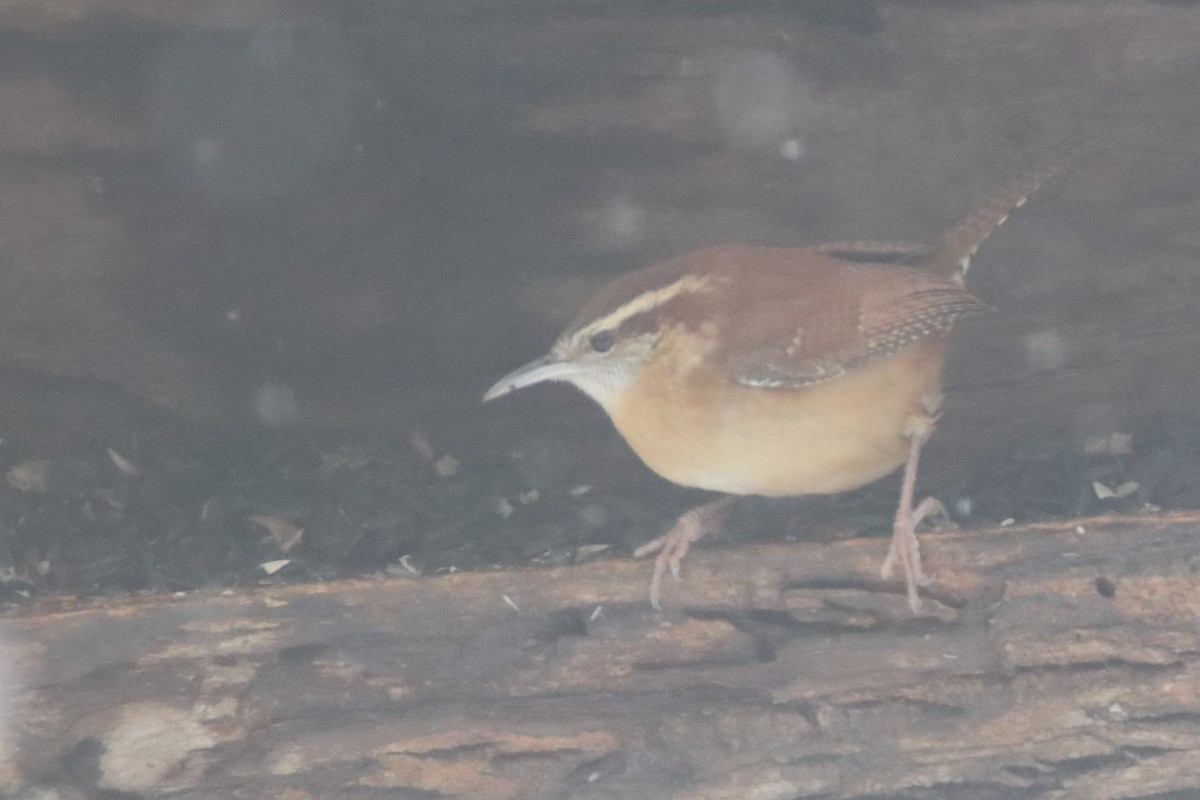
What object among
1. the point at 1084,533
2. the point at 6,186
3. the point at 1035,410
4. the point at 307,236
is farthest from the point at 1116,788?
the point at 6,186

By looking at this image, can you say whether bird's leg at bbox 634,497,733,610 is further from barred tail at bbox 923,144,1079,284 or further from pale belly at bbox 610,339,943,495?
barred tail at bbox 923,144,1079,284

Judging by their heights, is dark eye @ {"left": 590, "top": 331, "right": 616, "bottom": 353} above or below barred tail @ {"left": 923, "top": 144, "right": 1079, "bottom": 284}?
below

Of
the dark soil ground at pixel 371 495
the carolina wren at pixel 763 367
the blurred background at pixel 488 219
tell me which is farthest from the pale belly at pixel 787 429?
the blurred background at pixel 488 219

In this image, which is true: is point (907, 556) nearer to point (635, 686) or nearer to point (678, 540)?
point (678, 540)

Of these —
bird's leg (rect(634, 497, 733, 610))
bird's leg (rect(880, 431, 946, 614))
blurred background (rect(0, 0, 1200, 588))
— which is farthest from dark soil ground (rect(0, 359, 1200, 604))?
bird's leg (rect(880, 431, 946, 614))

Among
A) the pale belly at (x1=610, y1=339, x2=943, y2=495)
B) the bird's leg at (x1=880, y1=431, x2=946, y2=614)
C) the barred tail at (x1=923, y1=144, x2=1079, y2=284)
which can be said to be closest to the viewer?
the bird's leg at (x1=880, y1=431, x2=946, y2=614)

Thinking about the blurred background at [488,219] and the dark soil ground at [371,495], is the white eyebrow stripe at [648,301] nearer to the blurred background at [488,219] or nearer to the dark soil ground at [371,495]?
the blurred background at [488,219]
